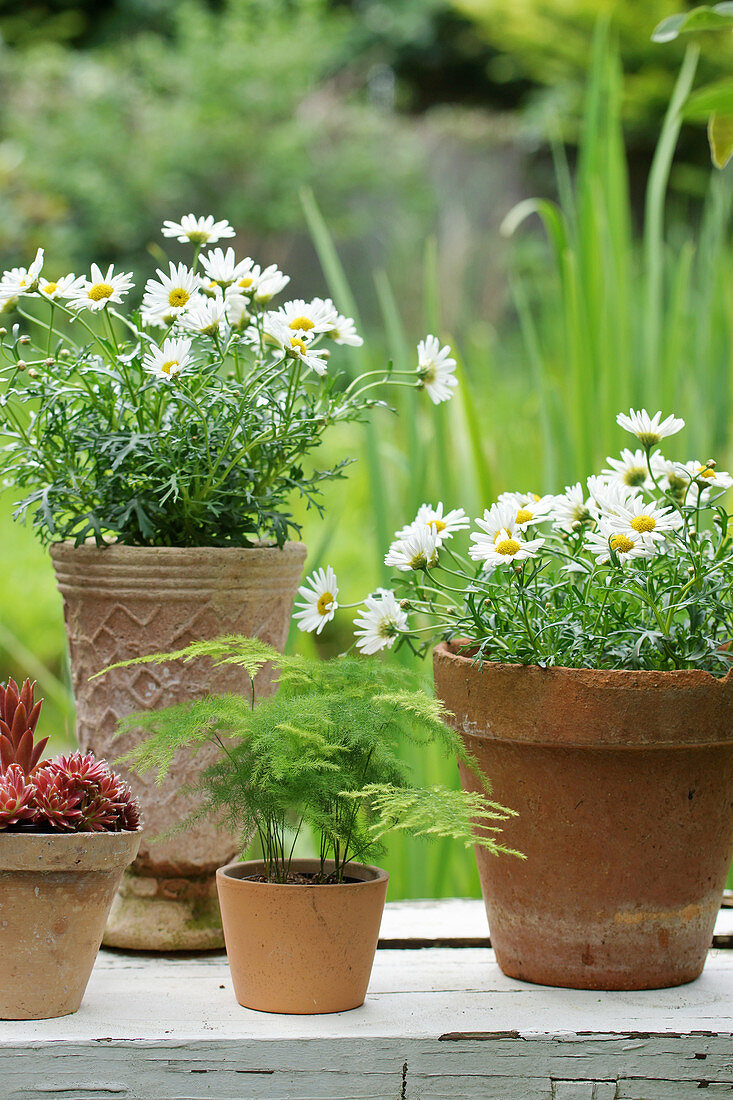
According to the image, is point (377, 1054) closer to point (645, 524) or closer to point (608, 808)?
A: point (608, 808)

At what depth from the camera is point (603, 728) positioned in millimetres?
756

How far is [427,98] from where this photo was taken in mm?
7457

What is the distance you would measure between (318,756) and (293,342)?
12.2 inches

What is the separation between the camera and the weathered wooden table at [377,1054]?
70 cm

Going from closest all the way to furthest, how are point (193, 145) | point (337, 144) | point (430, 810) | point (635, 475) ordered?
point (430, 810), point (635, 475), point (193, 145), point (337, 144)

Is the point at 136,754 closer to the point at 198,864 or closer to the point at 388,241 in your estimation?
the point at 198,864

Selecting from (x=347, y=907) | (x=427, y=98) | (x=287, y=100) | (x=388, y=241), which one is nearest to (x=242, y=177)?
(x=287, y=100)

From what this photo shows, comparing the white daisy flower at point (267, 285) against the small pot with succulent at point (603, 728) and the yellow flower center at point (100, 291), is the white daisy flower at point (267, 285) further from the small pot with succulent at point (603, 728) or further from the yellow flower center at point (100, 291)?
the small pot with succulent at point (603, 728)

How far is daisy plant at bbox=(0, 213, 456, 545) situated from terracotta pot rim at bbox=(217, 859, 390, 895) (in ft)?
0.66

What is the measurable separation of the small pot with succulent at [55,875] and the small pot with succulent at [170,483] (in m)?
0.15

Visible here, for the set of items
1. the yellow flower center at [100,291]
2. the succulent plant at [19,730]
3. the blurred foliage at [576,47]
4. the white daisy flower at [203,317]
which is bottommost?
the succulent plant at [19,730]

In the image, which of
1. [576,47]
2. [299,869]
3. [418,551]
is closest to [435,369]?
A: [418,551]

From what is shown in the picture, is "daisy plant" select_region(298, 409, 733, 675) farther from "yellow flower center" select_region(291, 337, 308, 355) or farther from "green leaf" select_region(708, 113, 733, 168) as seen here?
"green leaf" select_region(708, 113, 733, 168)

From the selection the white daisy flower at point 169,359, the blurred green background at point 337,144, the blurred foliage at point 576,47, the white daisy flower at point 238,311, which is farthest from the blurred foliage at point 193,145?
the white daisy flower at point 169,359
